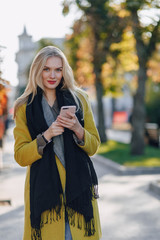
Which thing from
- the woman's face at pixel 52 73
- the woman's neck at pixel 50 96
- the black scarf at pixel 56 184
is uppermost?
the woman's face at pixel 52 73

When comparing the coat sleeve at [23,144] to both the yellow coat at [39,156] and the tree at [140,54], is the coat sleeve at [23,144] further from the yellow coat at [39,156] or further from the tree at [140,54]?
the tree at [140,54]

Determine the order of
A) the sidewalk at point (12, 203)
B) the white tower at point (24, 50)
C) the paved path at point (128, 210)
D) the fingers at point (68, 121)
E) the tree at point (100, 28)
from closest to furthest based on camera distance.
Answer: the fingers at point (68, 121) → the paved path at point (128, 210) → the sidewalk at point (12, 203) → the tree at point (100, 28) → the white tower at point (24, 50)

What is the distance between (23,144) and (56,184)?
14.2 inches

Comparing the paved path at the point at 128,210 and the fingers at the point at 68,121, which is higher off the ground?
the fingers at the point at 68,121

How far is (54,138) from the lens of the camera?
3.20 m

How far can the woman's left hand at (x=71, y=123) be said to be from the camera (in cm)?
298

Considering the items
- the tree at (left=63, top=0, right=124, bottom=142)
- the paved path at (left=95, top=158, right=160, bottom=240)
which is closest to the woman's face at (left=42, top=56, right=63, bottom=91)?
the paved path at (left=95, top=158, right=160, bottom=240)

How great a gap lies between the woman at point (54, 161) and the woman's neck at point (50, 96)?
0.04 metres

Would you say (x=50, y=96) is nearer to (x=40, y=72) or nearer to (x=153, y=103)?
(x=40, y=72)

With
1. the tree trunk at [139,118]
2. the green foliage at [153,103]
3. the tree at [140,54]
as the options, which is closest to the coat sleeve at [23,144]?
the tree at [140,54]

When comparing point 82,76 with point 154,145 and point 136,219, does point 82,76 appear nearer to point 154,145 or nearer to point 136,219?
point 154,145

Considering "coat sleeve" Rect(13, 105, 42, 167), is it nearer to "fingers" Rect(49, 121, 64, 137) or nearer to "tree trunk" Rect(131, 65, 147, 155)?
"fingers" Rect(49, 121, 64, 137)

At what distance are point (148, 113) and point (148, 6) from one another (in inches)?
990

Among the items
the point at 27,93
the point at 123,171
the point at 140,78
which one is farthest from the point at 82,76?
the point at 27,93
